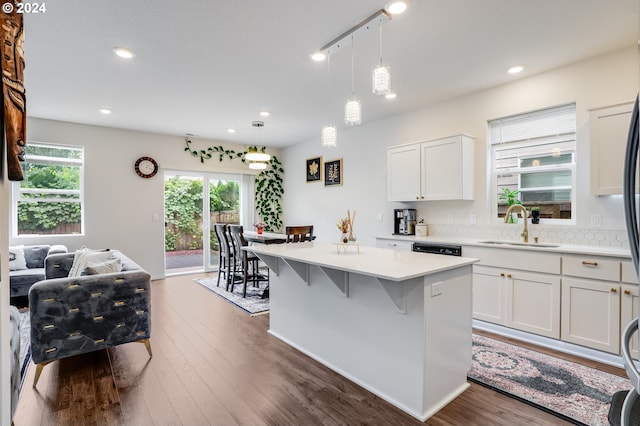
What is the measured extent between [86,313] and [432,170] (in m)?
3.87

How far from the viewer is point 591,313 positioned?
9.10ft

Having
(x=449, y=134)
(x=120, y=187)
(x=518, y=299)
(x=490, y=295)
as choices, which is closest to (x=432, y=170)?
(x=449, y=134)

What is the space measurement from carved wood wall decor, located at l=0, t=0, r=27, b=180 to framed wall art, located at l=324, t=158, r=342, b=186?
4931 mm

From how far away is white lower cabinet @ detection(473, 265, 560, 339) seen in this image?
2977 millimetres

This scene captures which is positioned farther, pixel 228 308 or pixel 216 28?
pixel 228 308

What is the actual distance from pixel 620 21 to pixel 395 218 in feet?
9.92

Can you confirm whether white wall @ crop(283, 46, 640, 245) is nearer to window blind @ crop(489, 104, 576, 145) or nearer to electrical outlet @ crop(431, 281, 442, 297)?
window blind @ crop(489, 104, 576, 145)

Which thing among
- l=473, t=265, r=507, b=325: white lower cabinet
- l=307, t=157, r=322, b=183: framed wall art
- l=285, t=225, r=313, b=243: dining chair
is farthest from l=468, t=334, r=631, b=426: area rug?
l=307, t=157, r=322, b=183: framed wall art

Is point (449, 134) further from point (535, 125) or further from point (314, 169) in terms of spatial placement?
point (314, 169)

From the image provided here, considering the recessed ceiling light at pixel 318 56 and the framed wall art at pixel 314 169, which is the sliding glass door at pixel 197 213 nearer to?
the framed wall art at pixel 314 169

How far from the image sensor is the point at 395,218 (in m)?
4.82

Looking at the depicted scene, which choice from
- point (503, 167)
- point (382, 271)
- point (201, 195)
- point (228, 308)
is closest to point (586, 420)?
point (382, 271)

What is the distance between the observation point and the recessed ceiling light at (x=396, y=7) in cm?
229

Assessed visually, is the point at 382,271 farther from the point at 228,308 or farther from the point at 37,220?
the point at 37,220
